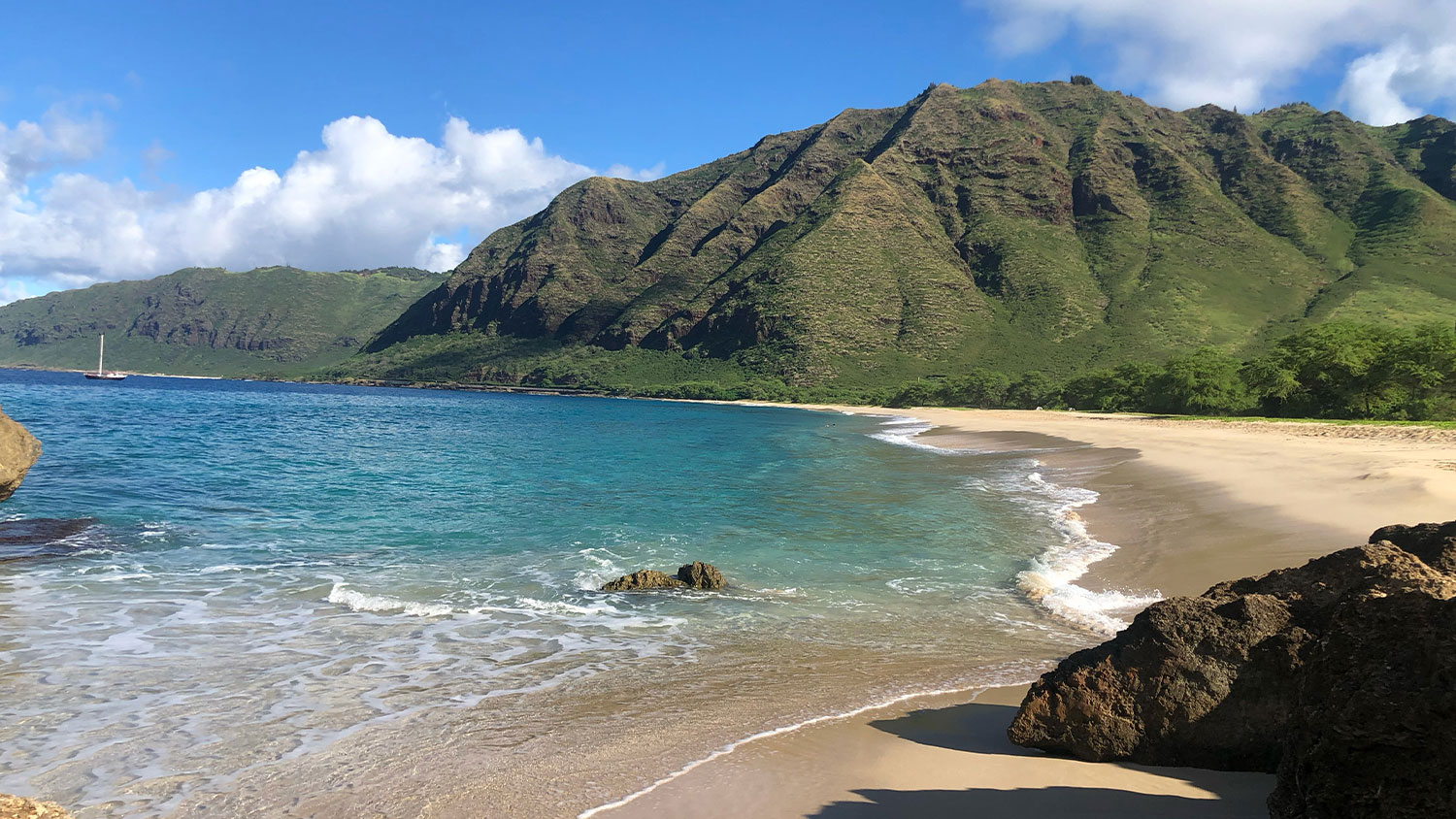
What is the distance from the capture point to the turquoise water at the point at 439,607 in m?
7.41

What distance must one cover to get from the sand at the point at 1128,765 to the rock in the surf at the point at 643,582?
21.0 ft

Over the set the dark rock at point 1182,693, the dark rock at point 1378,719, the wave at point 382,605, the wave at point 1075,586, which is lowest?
the wave at point 382,605

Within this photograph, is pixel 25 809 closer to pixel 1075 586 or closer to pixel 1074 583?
pixel 1075 586

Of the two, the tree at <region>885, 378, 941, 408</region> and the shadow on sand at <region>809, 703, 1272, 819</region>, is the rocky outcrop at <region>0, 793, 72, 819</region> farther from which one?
the tree at <region>885, 378, 941, 408</region>

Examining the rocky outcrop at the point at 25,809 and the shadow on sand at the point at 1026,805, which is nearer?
the rocky outcrop at the point at 25,809

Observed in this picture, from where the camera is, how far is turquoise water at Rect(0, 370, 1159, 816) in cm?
741

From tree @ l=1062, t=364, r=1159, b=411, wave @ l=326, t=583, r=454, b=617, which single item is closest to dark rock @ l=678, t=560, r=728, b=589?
wave @ l=326, t=583, r=454, b=617

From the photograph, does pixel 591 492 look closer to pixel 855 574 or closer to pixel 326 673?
pixel 855 574

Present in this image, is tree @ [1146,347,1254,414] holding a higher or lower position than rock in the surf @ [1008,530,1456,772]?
higher

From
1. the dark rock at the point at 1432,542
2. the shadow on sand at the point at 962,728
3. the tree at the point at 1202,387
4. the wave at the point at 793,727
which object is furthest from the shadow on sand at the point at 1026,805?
the tree at the point at 1202,387

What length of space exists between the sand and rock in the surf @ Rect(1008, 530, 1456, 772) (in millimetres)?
184

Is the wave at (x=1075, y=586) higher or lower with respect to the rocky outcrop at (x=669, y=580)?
higher

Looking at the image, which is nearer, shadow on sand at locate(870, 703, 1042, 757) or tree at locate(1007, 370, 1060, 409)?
shadow on sand at locate(870, 703, 1042, 757)

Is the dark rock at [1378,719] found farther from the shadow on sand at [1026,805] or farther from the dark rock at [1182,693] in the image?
the dark rock at [1182,693]
